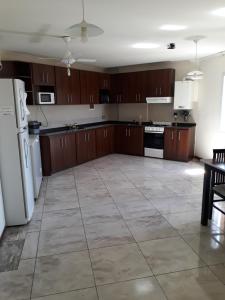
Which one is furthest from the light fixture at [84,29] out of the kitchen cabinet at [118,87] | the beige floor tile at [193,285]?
the kitchen cabinet at [118,87]

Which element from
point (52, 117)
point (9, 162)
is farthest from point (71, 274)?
point (52, 117)

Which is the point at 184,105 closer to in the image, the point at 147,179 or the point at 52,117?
the point at 147,179

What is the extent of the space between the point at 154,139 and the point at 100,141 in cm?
154

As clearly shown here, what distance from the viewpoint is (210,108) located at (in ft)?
18.6

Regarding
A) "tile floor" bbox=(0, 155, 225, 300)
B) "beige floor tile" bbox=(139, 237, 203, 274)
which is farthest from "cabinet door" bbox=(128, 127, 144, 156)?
"beige floor tile" bbox=(139, 237, 203, 274)

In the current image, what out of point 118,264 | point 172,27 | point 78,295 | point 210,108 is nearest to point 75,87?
point 172,27

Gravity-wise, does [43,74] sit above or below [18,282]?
above

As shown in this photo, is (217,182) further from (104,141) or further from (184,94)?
(104,141)

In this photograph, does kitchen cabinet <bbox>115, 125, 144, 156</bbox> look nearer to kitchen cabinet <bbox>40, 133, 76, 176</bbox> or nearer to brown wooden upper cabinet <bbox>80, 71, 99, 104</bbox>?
brown wooden upper cabinet <bbox>80, 71, 99, 104</bbox>

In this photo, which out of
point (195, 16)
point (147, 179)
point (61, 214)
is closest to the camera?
point (195, 16)

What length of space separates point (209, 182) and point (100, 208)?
1.61 metres

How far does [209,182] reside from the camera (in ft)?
9.69

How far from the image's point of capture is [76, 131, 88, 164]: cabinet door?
586 centimetres

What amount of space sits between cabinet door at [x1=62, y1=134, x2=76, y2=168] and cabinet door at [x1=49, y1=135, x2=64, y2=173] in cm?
13
